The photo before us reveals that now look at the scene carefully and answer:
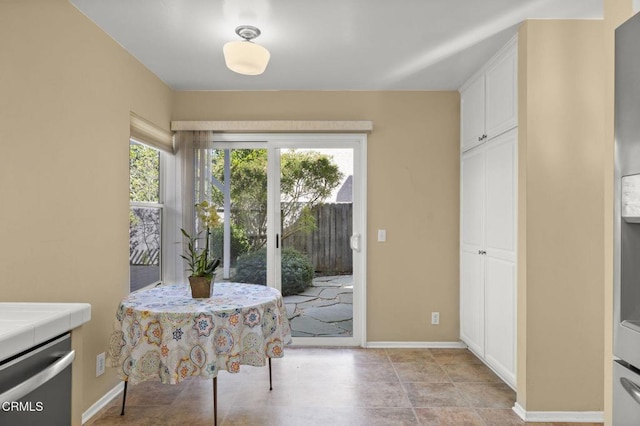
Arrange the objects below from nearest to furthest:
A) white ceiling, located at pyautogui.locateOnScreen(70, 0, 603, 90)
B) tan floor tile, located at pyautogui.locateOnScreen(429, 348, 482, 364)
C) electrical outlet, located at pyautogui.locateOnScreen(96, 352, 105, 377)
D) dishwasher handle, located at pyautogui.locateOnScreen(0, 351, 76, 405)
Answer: dishwasher handle, located at pyautogui.locateOnScreen(0, 351, 76, 405), white ceiling, located at pyautogui.locateOnScreen(70, 0, 603, 90), electrical outlet, located at pyautogui.locateOnScreen(96, 352, 105, 377), tan floor tile, located at pyautogui.locateOnScreen(429, 348, 482, 364)

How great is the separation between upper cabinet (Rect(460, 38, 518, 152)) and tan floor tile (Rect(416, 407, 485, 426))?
1.89 metres

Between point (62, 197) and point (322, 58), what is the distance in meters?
1.98

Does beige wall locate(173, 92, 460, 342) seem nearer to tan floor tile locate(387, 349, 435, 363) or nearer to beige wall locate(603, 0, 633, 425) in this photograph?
tan floor tile locate(387, 349, 435, 363)

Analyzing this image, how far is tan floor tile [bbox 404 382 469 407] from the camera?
2.64 meters

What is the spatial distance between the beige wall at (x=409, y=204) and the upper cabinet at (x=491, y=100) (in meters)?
0.22

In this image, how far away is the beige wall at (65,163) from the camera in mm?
1878

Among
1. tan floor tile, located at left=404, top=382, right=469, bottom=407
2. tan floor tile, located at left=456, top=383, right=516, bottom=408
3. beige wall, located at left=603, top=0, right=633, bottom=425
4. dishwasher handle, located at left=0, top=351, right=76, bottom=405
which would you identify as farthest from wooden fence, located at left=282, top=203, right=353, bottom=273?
dishwasher handle, located at left=0, top=351, right=76, bottom=405

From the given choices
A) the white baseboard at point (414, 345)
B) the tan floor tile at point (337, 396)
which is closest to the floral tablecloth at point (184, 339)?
the tan floor tile at point (337, 396)

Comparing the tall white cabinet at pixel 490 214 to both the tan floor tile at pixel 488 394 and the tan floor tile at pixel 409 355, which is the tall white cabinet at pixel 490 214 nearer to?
the tan floor tile at pixel 488 394

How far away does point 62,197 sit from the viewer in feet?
7.21

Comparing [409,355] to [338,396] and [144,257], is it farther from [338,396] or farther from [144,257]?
[144,257]

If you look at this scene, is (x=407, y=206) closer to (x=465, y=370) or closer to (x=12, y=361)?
(x=465, y=370)

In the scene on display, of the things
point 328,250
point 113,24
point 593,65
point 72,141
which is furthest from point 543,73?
point 72,141

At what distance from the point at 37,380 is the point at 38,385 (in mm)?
18
